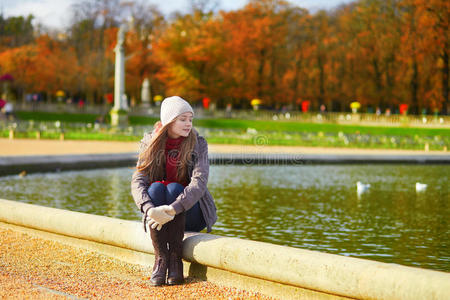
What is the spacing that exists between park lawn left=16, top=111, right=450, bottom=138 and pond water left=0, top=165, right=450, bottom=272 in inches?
928

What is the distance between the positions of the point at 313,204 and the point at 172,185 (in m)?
6.87

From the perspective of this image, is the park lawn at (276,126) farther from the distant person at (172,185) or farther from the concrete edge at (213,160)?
the distant person at (172,185)

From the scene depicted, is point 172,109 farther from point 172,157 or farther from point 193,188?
point 193,188

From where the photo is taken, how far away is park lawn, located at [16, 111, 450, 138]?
137 feet

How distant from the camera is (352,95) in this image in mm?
56281

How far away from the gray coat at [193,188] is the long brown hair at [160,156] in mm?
47

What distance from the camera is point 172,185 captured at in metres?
5.55

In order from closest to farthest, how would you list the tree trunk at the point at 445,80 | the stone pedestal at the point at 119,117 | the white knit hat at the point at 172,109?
the white knit hat at the point at 172,109 < the stone pedestal at the point at 119,117 < the tree trunk at the point at 445,80

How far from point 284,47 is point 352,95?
7366 mm

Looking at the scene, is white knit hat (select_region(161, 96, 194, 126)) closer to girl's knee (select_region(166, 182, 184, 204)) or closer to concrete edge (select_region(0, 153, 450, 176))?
girl's knee (select_region(166, 182, 184, 204))

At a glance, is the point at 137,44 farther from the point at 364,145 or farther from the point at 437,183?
the point at 437,183

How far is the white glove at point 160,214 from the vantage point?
17.3ft

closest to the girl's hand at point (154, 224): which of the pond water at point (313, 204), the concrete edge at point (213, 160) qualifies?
the pond water at point (313, 204)

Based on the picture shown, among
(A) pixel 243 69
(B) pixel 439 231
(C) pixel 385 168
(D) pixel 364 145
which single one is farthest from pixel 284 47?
(B) pixel 439 231
